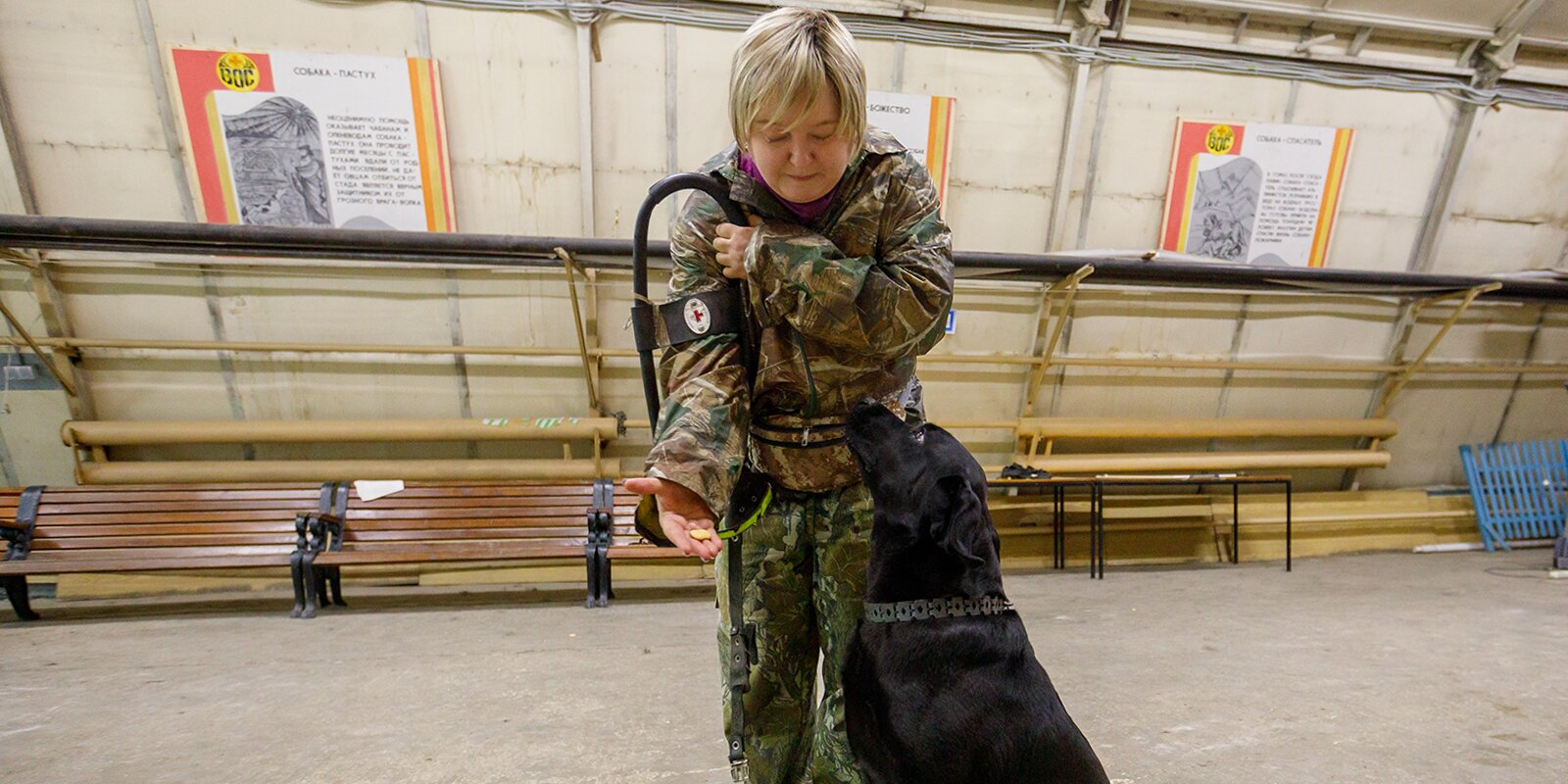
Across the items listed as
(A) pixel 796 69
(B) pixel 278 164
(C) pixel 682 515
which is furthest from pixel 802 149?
(B) pixel 278 164

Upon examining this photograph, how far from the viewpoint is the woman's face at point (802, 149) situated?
854 mm

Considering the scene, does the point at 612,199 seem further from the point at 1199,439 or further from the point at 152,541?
the point at 1199,439

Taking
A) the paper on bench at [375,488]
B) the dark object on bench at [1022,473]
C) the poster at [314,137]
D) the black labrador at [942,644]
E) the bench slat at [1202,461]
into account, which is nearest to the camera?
the black labrador at [942,644]

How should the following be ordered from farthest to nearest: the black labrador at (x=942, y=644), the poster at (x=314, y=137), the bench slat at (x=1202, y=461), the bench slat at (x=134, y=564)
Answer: the bench slat at (x=1202, y=461) → the poster at (x=314, y=137) → the bench slat at (x=134, y=564) → the black labrador at (x=942, y=644)

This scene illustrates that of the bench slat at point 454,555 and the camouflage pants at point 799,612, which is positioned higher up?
the camouflage pants at point 799,612

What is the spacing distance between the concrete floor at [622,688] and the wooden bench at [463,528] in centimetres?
27

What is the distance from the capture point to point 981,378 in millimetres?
4020

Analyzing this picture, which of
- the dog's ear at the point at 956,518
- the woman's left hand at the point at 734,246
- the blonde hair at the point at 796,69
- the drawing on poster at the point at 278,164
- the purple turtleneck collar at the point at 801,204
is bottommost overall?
the dog's ear at the point at 956,518

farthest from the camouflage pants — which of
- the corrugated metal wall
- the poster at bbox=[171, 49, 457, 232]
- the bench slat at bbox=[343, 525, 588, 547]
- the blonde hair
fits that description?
the poster at bbox=[171, 49, 457, 232]

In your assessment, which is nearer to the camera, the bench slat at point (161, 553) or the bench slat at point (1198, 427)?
the bench slat at point (161, 553)

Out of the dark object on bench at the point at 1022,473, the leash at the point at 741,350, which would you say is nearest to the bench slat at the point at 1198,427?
the dark object on bench at the point at 1022,473

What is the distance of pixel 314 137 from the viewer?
3.11 m

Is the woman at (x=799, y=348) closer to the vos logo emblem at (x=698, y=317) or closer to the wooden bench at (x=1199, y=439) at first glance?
the vos logo emblem at (x=698, y=317)

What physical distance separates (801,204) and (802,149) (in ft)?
0.44
